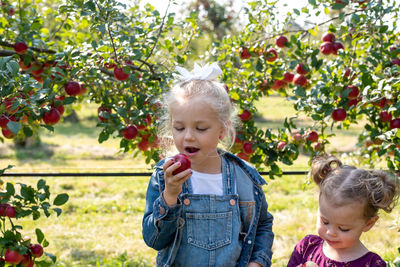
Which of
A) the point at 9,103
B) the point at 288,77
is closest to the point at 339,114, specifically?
the point at 288,77

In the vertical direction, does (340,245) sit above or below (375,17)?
below

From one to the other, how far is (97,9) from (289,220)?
2.71m

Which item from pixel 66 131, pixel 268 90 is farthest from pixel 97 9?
pixel 66 131

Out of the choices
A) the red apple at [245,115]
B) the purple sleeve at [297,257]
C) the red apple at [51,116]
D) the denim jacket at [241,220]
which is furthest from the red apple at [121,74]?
the purple sleeve at [297,257]

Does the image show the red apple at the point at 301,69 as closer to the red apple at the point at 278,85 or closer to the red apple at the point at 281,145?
the red apple at the point at 278,85

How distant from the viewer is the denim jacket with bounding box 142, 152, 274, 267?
4.46 feet

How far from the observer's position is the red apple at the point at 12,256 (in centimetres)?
185

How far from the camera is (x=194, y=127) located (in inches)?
55.3

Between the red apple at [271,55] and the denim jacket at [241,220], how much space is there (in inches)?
50.8

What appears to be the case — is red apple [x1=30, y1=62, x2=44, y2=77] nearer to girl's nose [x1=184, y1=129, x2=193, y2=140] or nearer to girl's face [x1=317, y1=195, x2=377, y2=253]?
girl's nose [x1=184, y1=129, x2=193, y2=140]

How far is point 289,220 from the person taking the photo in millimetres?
4180

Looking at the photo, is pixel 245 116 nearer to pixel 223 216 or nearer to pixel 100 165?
pixel 223 216

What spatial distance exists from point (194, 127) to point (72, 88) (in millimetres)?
1176

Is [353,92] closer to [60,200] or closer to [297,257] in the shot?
[297,257]
